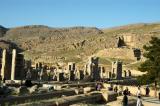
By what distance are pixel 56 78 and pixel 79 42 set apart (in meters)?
85.9

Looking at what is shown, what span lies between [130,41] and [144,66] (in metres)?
96.2

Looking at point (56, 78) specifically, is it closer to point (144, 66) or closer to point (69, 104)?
point (144, 66)

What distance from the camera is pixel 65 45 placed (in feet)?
433

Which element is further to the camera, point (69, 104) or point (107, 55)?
point (107, 55)

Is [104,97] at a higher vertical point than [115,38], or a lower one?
lower

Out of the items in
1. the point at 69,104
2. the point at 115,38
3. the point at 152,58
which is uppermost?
the point at 115,38

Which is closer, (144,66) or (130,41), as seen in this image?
(144,66)

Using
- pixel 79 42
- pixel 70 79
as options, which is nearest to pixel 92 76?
pixel 70 79

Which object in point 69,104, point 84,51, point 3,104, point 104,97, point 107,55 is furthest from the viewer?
point 84,51

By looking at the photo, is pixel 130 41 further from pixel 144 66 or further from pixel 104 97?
pixel 104 97

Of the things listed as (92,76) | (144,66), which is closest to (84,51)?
(92,76)

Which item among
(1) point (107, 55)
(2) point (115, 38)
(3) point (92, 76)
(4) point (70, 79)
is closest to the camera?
(4) point (70, 79)

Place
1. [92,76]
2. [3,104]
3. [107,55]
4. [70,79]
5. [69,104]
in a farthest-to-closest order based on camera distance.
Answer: [107,55] < [92,76] < [70,79] < [69,104] < [3,104]

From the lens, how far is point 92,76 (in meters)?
48.7
